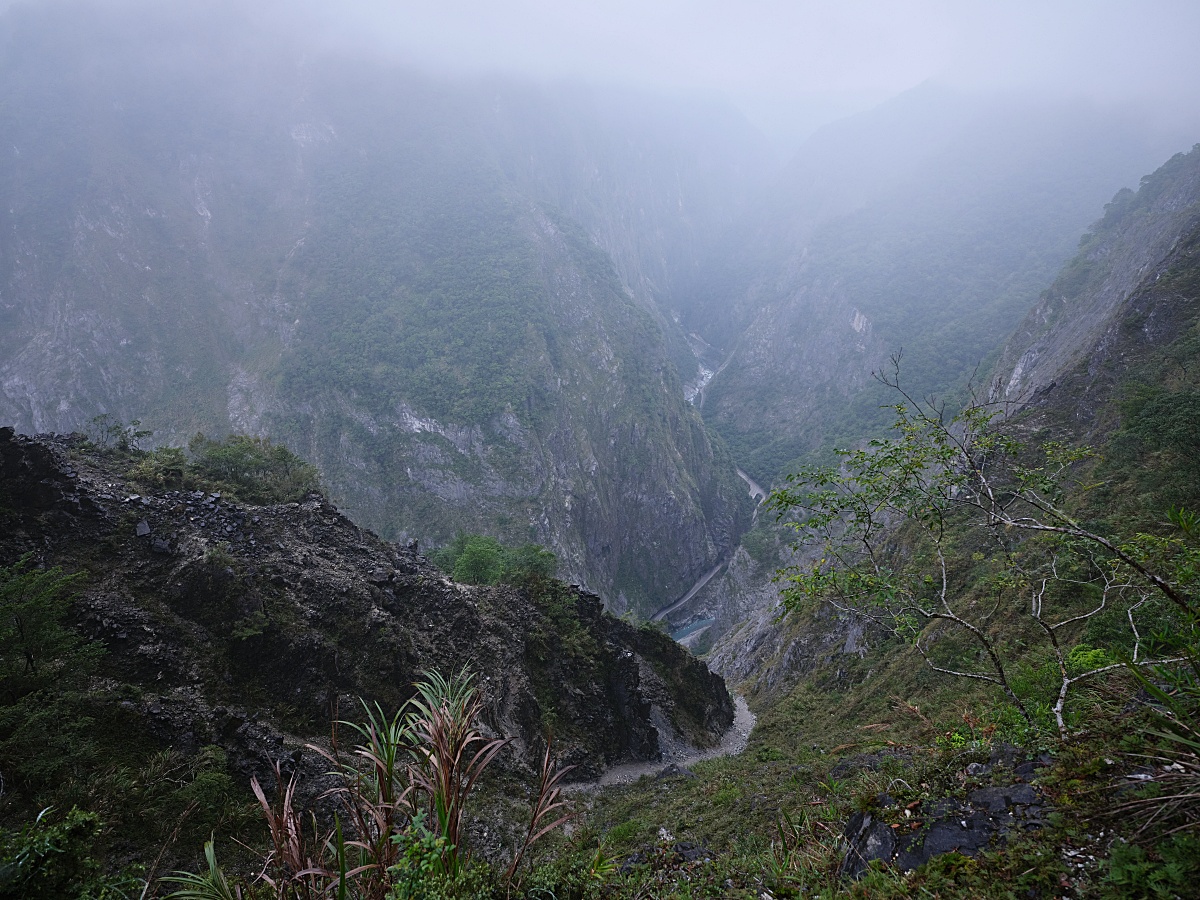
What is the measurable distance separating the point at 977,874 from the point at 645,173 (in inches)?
8039

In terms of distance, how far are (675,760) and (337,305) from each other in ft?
260

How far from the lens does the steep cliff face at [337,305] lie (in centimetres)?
6819

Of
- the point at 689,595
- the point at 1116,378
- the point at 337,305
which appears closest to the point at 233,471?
the point at 1116,378

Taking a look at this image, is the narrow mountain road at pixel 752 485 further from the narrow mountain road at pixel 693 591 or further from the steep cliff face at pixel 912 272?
the steep cliff face at pixel 912 272

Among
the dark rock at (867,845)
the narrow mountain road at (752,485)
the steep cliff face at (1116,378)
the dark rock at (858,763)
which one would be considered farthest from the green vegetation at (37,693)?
the narrow mountain road at (752,485)

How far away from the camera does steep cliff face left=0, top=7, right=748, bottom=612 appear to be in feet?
224

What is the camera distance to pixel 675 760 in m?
23.7

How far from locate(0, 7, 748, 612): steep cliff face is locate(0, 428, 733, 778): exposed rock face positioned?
→ 4078 centimetres

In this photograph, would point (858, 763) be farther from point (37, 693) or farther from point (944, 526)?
point (37, 693)

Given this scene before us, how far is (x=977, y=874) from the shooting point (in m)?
4.00

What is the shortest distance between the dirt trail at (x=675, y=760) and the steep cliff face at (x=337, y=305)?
38685 mm

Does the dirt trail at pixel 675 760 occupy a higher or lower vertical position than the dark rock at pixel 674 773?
lower

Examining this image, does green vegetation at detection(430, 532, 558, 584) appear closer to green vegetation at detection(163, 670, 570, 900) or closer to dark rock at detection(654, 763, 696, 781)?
dark rock at detection(654, 763, 696, 781)

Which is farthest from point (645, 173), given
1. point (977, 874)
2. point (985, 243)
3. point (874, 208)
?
point (977, 874)
